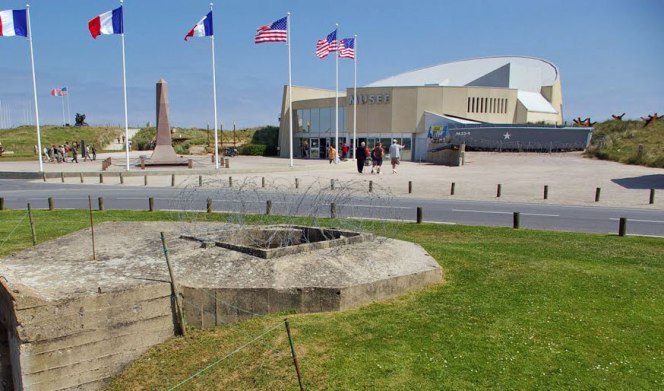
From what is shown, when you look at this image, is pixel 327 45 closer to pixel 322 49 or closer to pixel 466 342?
pixel 322 49

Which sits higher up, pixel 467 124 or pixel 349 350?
pixel 467 124

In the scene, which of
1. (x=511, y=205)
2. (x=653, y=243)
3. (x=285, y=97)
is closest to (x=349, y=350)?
(x=653, y=243)

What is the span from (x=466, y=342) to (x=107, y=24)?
100ft

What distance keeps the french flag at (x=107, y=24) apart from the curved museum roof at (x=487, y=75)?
138 ft

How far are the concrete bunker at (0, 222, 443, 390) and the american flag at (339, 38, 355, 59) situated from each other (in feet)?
97.7

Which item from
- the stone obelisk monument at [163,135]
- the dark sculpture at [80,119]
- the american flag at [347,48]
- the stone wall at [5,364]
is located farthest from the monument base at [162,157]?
the dark sculpture at [80,119]

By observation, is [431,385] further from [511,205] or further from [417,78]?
[417,78]

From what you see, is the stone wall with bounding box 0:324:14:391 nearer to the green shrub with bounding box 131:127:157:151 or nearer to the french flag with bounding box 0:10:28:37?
the french flag with bounding box 0:10:28:37

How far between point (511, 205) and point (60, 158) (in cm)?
4355

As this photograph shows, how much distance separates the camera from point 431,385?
16.9 feet

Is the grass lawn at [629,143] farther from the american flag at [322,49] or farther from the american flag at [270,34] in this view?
the american flag at [270,34]

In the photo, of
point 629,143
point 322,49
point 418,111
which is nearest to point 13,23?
point 322,49

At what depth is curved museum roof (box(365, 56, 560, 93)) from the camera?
66.0 m

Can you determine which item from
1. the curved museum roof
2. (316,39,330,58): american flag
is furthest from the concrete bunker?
the curved museum roof
